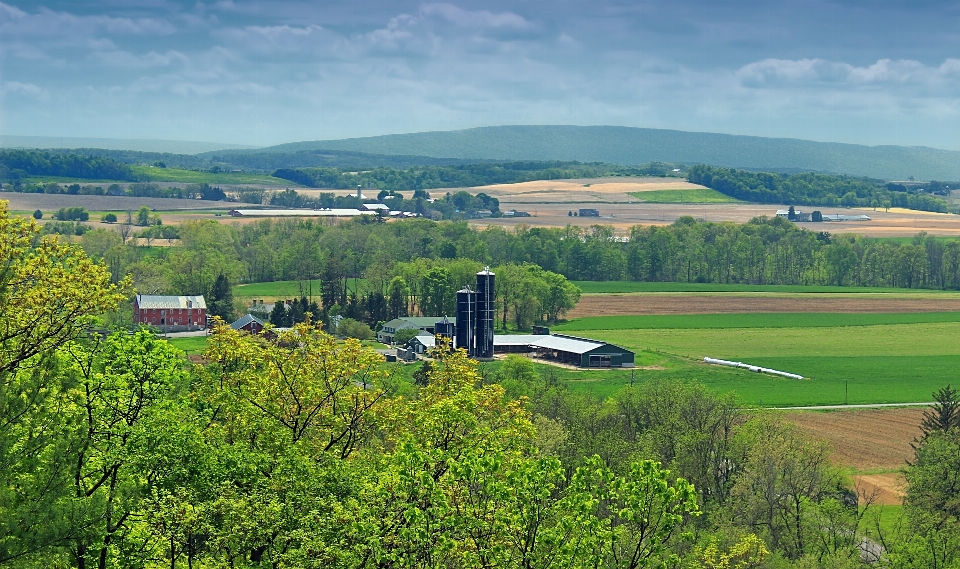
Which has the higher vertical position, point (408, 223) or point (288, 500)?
point (288, 500)

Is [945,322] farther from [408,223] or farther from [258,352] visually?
[258,352]

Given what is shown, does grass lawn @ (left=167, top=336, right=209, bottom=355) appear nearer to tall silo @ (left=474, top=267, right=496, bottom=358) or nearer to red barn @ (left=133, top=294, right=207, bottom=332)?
red barn @ (left=133, top=294, right=207, bottom=332)

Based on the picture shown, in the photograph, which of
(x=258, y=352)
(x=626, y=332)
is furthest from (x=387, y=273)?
(x=258, y=352)

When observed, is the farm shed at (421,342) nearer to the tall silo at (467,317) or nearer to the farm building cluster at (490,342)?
the farm building cluster at (490,342)

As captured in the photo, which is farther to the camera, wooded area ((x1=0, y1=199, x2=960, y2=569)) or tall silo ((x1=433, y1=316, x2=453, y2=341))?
tall silo ((x1=433, y1=316, x2=453, y2=341))

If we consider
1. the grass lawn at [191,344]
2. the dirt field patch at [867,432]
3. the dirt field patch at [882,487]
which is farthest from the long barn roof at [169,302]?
the dirt field patch at [882,487]

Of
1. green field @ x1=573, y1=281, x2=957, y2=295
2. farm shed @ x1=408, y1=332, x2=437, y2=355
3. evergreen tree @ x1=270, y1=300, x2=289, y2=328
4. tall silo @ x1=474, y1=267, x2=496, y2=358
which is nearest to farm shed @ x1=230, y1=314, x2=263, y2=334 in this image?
evergreen tree @ x1=270, y1=300, x2=289, y2=328
